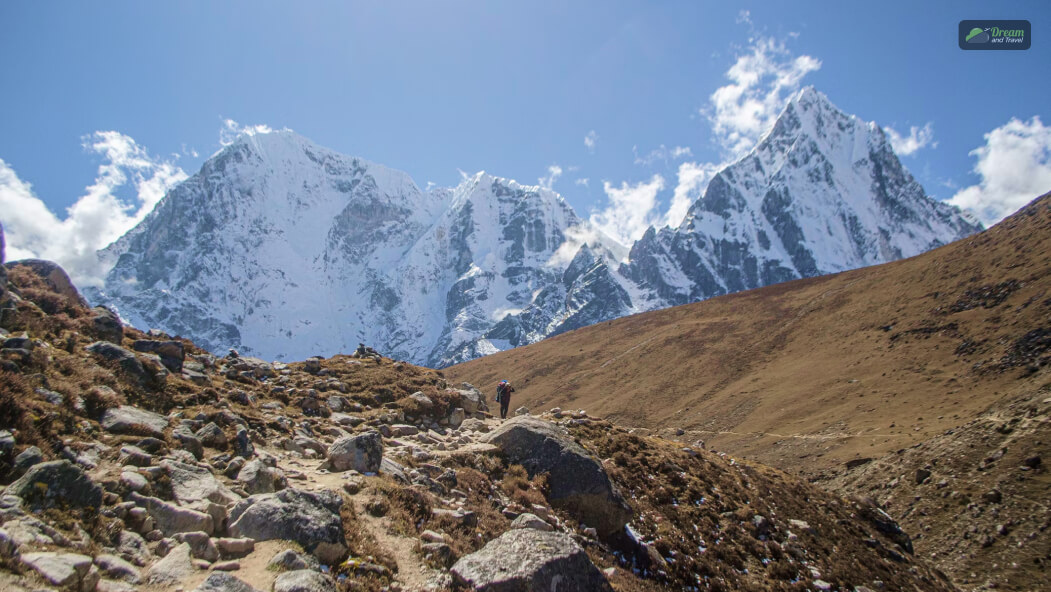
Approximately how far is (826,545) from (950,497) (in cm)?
1111

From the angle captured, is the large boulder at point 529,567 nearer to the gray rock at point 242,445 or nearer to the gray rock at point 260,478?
the gray rock at point 260,478

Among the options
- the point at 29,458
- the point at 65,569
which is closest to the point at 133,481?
the point at 29,458

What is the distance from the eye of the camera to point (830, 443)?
36406 millimetres

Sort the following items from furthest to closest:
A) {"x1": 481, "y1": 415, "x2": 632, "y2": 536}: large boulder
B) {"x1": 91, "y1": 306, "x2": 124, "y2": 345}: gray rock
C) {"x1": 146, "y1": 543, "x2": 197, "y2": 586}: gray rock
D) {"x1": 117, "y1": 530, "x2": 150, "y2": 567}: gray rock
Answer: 1. {"x1": 91, "y1": 306, "x2": 124, "y2": 345}: gray rock
2. {"x1": 481, "y1": 415, "x2": 632, "y2": 536}: large boulder
3. {"x1": 117, "y1": 530, "x2": 150, "y2": 567}: gray rock
4. {"x1": 146, "y1": 543, "x2": 197, "y2": 586}: gray rock

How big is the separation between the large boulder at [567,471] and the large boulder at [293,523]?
6.37 meters

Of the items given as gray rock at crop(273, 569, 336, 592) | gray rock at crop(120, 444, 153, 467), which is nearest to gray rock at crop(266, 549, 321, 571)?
gray rock at crop(273, 569, 336, 592)

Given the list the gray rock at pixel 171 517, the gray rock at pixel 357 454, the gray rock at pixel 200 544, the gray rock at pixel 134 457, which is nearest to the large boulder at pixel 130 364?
the gray rock at pixel 134 457

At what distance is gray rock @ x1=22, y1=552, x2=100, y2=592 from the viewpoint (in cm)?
545

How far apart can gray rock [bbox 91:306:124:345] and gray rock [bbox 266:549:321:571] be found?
400 inches

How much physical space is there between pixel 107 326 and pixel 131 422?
5902 millimetres

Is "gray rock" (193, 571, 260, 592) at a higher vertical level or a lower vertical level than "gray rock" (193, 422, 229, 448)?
lower

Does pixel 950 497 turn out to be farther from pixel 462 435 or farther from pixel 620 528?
pixel 462 435

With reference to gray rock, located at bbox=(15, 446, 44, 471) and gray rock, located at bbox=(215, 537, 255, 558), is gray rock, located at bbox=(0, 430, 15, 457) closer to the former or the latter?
gray rock, located at bbox=(15, 446, 44, 471)

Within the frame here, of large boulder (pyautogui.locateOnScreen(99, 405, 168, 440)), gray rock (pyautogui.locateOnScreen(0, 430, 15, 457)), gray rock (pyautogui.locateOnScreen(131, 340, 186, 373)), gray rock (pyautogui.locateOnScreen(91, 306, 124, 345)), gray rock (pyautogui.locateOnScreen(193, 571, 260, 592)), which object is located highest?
gray rock (pyautogui.locateOnScreen(91, 306, 124, 345))
